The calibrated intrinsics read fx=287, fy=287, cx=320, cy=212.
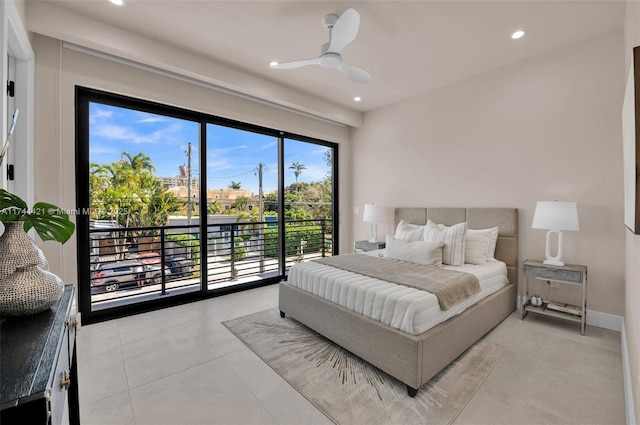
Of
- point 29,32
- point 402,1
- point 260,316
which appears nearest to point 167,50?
point 29,32

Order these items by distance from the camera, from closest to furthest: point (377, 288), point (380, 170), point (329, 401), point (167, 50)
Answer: point (329, 401) → point (377, 288) → point (167, 50) → point (380, 170)

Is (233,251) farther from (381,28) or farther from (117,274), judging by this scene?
(381,28)

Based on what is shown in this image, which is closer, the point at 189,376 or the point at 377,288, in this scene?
the point at 189,376

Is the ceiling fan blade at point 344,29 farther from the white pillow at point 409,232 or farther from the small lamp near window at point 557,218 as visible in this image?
the small lamp near window at point 557,218

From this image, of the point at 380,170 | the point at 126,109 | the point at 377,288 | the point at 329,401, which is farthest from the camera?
the point at 380,170

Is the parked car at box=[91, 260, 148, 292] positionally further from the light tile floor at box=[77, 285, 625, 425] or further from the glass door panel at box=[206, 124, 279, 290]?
the glass door panel at box=[206, 124, 279, 290]

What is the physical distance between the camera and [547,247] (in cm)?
302

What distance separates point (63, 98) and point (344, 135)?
3928 millimetres

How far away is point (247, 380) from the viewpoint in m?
2.07

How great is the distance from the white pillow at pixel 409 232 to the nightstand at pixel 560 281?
3.74 ft

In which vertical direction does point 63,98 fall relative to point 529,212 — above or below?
above

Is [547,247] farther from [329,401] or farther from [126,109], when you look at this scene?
[126,109]

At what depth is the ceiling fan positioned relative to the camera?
7.08 ft

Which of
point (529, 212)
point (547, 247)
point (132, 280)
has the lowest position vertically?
point (132, 280)
